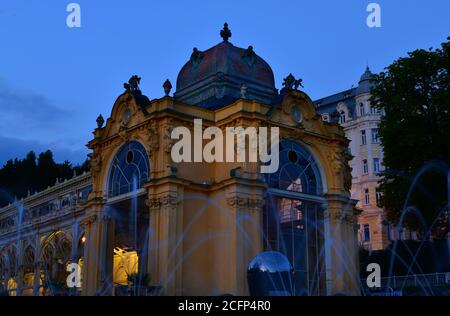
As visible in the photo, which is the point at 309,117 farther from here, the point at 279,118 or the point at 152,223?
the point at 152,223

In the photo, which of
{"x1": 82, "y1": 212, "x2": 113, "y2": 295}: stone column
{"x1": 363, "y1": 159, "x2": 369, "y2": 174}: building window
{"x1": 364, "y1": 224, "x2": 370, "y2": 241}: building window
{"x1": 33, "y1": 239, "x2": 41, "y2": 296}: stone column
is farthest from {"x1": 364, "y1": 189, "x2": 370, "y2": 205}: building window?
{"x1": 82, "y1": 212, "x2": 113, "y2": 295}: stone column

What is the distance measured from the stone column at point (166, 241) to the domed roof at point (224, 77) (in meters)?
6.66

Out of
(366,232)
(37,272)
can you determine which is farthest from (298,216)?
(366,232)

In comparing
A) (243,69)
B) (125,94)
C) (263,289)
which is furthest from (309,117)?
(263,289)

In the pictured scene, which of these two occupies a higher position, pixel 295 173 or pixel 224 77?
pixel 224 77

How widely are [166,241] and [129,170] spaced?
5625 mm

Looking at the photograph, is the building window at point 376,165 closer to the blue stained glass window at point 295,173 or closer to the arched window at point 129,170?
the blue stained glass window at point 295,173

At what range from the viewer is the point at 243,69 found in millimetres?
38344

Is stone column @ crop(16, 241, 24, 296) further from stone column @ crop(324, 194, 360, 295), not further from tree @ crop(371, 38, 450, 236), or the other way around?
tree @ crop(371, 38, 450, 236)

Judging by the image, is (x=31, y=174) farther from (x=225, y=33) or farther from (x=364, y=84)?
(x=225, y=33)

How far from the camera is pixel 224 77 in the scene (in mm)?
37125

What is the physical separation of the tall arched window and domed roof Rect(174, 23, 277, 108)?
176 inches

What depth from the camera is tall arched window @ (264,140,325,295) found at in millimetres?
34250

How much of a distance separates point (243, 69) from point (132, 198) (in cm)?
972
